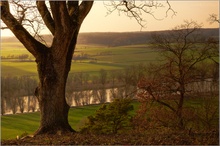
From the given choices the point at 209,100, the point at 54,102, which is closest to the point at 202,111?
the point at 209,100

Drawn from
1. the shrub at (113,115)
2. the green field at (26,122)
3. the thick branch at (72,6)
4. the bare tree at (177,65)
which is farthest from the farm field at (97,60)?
the thick branch at (72,6)

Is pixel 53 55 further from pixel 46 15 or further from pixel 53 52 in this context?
pixel 46 15

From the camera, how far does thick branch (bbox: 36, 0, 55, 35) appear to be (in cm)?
923

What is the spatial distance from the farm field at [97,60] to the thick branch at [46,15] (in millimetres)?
75368

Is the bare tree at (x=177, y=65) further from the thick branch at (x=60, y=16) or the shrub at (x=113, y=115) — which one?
the thick branch at (x=60, y=16)

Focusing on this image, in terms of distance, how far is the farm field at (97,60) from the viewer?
289ft

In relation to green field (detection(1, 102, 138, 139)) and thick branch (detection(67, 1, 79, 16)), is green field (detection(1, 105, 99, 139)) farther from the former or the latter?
thick branch (detection(67, 1, 79, 16))

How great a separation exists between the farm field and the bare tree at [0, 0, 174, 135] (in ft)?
248

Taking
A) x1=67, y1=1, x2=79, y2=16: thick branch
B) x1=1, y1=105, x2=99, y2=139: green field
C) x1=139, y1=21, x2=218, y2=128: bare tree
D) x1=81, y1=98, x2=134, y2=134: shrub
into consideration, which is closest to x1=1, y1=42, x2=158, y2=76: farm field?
x1=1, y1=105, x2=99, y2=139: green field

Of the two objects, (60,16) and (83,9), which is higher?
(83,9)

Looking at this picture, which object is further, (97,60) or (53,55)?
(97,60)

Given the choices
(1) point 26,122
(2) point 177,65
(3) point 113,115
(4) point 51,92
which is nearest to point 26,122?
(1) point 26,122

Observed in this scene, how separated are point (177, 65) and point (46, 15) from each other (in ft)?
39.2

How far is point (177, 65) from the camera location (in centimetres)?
1956
